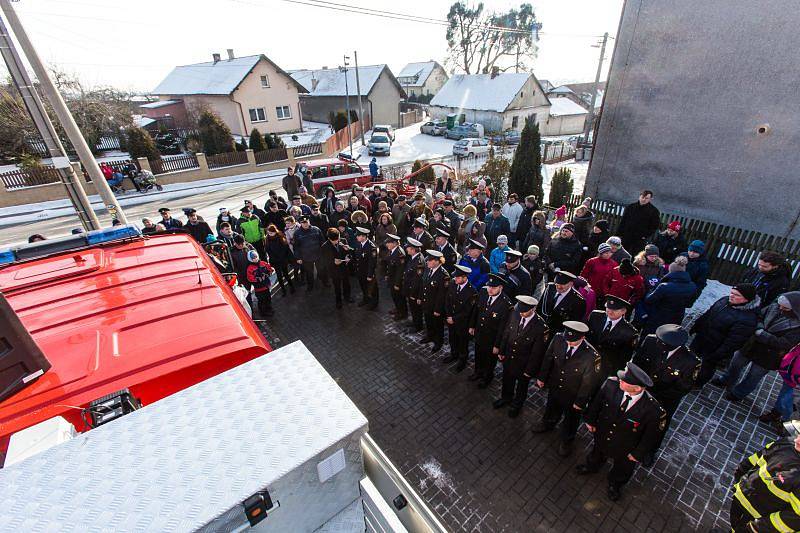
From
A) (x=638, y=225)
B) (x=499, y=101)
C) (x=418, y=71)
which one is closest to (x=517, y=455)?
(x=638, y=225)

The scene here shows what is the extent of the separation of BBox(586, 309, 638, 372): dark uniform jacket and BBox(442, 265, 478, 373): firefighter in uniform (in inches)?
66.1

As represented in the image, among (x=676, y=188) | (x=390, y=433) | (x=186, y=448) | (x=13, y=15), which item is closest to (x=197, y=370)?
(x=186, y=448)

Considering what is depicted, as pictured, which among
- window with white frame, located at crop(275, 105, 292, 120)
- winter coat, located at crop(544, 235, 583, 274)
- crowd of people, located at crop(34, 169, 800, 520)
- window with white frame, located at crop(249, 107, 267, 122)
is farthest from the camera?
window with white frame, located at crop(275, 105, 292, 120)

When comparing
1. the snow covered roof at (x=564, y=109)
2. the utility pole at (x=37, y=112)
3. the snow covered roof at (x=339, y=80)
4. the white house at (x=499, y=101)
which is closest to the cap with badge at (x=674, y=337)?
the utility pole at (x=37, y=112)

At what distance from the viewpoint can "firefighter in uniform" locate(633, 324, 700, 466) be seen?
4.01 metres

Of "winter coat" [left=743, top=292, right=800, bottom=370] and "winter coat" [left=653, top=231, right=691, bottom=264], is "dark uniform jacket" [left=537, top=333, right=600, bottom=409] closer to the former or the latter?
"winter coat" [left=743, top=292, right=800, bottom=370]

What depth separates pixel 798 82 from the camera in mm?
7949

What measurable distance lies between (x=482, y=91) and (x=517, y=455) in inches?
1548

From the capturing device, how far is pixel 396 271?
7.30 metres

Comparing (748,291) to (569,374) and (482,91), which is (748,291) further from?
(482,91)

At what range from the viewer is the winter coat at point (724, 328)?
190 inches

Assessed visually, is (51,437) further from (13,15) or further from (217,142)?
(217,142)

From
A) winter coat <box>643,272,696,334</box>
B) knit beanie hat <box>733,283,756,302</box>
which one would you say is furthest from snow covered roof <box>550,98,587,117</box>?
knit beanie hat <box>733,283,756,302</box>

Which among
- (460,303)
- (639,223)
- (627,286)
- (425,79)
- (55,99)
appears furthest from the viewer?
(425,79)
